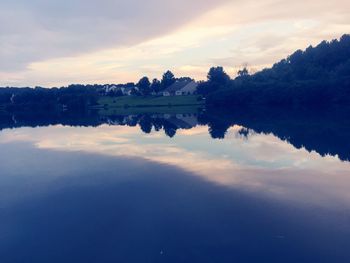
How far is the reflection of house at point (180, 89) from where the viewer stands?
131 meters

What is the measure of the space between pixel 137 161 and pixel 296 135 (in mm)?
17633

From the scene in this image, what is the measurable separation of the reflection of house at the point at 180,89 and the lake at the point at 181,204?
99068mm

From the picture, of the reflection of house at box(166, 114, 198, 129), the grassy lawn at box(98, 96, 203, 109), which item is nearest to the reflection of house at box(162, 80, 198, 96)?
the grassy lawn at box(98, 96, 203, 109)

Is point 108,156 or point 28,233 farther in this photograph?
point 108,156

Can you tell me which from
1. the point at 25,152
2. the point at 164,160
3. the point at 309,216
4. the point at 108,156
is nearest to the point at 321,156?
the point at 164,160

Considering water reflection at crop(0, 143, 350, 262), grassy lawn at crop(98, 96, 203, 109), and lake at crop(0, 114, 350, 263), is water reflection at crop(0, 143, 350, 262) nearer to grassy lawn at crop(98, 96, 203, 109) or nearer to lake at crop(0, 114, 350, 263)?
lake at crop(0, 114, 350, 263)

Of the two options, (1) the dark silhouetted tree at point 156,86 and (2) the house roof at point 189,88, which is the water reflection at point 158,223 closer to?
(1) the dark silhouetted tree at point 156,86

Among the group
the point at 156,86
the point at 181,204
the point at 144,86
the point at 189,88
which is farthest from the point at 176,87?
the point at 181,204

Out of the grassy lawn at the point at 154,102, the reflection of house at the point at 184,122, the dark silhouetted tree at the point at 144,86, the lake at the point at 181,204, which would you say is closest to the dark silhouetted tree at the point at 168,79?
the dark silhouetted tree at the point at 144,86

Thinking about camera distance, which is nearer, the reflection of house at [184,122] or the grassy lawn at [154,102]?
the reflection of house at [184,122]

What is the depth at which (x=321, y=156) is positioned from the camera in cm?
2670

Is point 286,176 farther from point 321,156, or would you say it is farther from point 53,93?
point 53,93

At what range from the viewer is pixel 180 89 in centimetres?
13275

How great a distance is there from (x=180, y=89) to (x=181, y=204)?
116900mm
